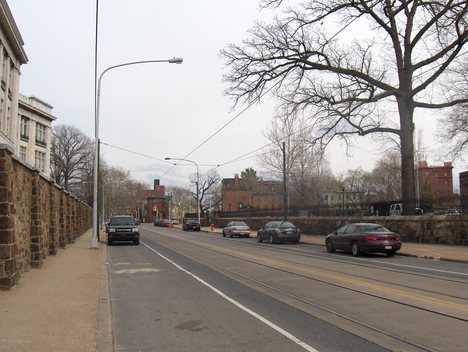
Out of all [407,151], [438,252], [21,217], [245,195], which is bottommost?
[438,252]

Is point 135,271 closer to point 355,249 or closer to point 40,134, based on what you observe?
point 355,249

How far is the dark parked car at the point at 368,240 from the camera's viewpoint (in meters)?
19.7

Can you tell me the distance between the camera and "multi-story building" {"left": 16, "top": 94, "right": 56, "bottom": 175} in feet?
228

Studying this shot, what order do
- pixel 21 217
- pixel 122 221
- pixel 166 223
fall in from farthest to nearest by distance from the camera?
pixel 166 223 → pixel 122 221 → pixel 21 217

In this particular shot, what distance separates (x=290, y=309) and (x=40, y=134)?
75564mm

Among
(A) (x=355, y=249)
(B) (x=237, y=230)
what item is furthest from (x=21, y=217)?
(B) (x=237, y=230)

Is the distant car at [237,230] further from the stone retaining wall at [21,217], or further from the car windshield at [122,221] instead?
the stone retaining wall at [21,217]

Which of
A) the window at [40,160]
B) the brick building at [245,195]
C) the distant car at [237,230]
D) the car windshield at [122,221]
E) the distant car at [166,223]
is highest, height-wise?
the window at [40,160]

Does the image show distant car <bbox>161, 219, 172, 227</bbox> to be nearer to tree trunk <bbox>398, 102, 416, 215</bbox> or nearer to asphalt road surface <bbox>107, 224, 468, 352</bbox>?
tree trunk <bbox>398, 102, 416, 215</bbox>

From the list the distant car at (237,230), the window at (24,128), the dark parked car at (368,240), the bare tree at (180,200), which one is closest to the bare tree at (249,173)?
the bare tree at (180,200)

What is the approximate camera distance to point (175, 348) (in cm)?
612

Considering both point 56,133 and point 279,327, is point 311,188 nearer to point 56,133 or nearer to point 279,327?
point 56,133

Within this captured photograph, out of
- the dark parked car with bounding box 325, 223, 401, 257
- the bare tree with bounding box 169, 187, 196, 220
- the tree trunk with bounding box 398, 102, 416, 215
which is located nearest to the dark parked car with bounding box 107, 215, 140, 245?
the dark parked car with bounding box 325, 223, 401, 257

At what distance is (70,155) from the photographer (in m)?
90.4
